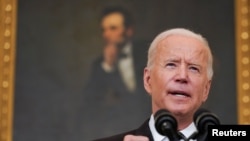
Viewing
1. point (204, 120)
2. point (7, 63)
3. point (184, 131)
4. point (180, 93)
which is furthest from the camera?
point (7, 63)

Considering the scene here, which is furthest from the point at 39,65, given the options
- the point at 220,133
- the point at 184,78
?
the point at 220,133

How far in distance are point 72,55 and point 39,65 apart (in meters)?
0.26

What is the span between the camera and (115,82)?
4473 mm

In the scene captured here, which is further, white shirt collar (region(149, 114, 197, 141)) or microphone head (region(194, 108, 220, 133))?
white shirt collar (region(149, 114, 197, 141))

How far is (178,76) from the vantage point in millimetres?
2941

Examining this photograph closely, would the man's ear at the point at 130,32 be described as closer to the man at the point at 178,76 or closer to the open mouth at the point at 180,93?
the man at the point at 178,76

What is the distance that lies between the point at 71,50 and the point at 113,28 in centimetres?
36

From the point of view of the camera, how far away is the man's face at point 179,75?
2918mm

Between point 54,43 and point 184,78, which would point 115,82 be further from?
point 184,78

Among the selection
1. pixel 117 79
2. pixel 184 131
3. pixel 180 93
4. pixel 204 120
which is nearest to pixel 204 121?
pixel 204 120

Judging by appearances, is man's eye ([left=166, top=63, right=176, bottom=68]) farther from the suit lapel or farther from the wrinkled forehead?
the suit lapel

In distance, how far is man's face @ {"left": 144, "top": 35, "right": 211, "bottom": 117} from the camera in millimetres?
2918

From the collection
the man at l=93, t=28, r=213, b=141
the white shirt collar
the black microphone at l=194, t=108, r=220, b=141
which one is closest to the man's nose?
the man at l=93, t=28, r=213, b=141

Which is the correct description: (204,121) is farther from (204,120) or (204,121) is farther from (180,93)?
(180,93)
